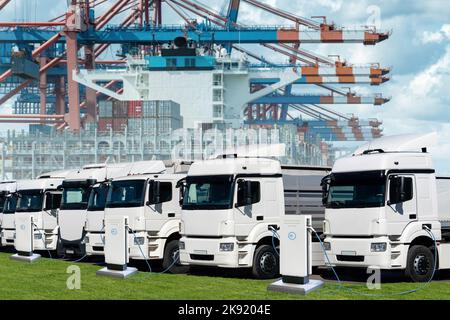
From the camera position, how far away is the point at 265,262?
53.5 ft

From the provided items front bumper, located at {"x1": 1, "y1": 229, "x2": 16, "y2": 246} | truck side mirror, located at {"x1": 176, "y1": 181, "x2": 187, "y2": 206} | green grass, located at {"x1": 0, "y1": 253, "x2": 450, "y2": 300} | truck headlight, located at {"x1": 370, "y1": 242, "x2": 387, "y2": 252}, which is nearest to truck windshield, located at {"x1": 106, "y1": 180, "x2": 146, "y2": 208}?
truck side mirror, located at {"x1": 176, "y1": 181, "x2": 187, "y2": 206}

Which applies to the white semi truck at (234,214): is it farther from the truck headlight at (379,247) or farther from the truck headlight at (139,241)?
the truck headlight at (379,247)

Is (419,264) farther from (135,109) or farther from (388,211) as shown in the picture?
(135,109)

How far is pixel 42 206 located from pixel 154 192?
22.6 ft

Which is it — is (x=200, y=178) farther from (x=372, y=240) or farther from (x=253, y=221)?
(x=372, y=240)

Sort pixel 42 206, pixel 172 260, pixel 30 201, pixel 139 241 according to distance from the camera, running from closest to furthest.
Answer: pixel 139 241
pixel 172 260
pixel 42 206
pixel 30 201

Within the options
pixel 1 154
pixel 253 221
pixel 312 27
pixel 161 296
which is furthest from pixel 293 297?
pixel 1 154

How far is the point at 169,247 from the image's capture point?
59.9 feet

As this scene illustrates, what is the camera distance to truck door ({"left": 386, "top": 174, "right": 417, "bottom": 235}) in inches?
576

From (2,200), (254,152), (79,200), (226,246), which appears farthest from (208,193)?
(2,200)

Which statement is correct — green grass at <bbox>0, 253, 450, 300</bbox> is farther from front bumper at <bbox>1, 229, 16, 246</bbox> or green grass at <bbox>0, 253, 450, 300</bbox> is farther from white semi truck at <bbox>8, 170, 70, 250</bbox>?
front bumper at <bbox>1, 229, 16, 246</bbox>

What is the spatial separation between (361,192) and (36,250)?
12.8 meters

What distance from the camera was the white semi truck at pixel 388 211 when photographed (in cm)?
1459

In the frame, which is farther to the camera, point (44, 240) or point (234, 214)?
point (44, 240)
